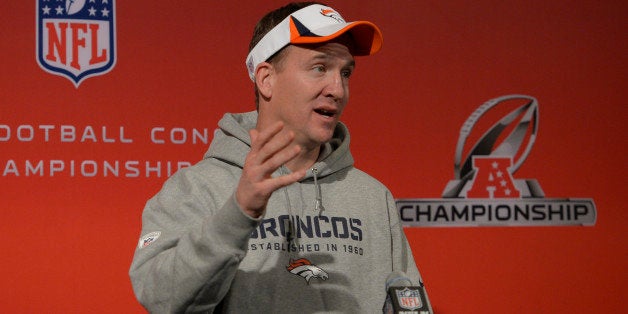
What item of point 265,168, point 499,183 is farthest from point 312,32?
point 499,183

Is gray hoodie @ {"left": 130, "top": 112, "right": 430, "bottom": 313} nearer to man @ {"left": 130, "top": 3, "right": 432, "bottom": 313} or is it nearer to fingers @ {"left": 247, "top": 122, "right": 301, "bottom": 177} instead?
man @ {"left": 130, "top": 3, "right": 432, "bottom": 313}

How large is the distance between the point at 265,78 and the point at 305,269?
35 cm

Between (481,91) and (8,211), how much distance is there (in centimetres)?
149

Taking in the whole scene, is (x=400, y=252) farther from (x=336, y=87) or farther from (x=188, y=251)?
(x=188, y=251)

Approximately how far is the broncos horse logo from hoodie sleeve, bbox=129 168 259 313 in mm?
157

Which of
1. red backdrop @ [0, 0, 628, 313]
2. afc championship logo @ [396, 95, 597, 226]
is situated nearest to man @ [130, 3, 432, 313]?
red backdrop @ [0, 0, 628, 313]

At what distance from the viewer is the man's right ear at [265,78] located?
138 cm

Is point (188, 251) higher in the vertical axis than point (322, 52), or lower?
lower

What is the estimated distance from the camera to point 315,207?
53.8 inches

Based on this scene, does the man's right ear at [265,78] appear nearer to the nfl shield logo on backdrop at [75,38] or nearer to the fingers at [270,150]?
the fingers at [270,150]

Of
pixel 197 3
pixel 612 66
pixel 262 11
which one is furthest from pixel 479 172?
pixel 197 3

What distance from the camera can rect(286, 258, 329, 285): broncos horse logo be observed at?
1272 mm

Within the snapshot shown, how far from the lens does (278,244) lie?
4.23 feet

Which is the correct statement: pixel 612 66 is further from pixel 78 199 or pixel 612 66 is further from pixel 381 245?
pixel 78 199
